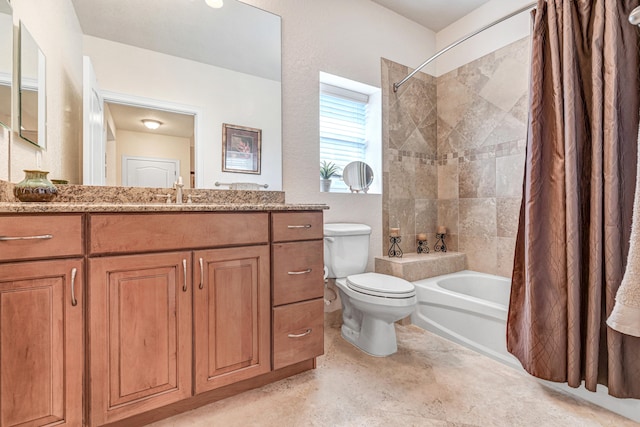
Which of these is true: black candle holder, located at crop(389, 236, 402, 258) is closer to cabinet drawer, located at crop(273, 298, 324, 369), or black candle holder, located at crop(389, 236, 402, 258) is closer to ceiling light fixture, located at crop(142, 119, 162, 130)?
cabinet drawer, located at crop(273, 298, 324, 369)

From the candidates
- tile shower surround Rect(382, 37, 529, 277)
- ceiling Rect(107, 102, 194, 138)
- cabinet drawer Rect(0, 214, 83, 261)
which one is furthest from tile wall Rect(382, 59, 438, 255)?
cabinet drawer Rect(0, 214, 83, 261)

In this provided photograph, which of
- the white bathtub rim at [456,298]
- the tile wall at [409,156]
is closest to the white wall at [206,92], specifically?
the tile wall at [409,156]

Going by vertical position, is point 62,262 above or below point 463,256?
above

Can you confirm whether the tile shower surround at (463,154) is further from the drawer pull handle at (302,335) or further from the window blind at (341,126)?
the drawer pull handle at (302,335)

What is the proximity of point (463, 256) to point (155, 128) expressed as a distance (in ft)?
8.27

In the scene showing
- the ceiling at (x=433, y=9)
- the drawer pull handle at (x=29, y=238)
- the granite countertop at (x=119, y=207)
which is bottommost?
the drawer pull handle at (x=29, y=238)

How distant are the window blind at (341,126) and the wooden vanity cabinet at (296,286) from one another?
1097 millimetres

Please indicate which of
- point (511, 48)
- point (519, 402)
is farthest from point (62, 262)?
point (511, 48)

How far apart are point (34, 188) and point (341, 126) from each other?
6.70ft

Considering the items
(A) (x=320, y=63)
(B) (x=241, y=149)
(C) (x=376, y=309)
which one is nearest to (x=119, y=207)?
(B) (x=241, y=149)

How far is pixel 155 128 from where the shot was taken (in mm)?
1649

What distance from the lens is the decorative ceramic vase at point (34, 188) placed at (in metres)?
1.13

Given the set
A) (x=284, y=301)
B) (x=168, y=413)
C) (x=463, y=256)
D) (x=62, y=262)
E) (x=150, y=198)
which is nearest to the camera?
(x=62, y=262)

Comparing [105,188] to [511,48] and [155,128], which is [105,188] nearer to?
[155,128]
